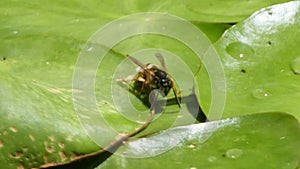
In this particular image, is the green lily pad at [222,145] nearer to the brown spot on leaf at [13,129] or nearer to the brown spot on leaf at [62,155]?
the brown spot on leaf at [62,155]

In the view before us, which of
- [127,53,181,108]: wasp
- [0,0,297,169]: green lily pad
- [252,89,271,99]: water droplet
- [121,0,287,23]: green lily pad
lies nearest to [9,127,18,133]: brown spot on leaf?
[0,0,297,169]: green lily pad

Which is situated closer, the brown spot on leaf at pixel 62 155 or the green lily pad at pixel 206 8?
the brown spot on leaf at pixel 62 155

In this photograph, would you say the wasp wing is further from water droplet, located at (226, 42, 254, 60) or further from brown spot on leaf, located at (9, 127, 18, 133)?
brown spot on leaf, located at (9, 127, 18, 133)

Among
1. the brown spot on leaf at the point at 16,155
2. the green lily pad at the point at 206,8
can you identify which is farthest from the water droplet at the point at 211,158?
the green lily pad at the point at 206,8

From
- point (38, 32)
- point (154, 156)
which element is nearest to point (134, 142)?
point (154, 156)

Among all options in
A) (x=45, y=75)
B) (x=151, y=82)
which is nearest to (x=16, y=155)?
(x=45, y=75)

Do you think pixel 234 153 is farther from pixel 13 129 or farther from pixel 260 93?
pixel 13 129
